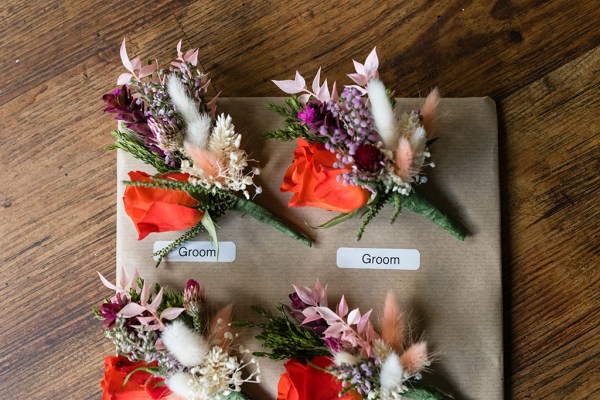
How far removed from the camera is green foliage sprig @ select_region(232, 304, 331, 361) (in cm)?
90

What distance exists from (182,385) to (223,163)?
0.33 meters

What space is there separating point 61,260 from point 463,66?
0.77 metres

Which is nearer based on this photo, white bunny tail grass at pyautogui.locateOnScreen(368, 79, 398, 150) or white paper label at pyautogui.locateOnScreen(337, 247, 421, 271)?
white bunny tail grass at pyautogui.locateOnScreen(368, 79, 398, 150)

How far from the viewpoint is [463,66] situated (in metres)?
0.97

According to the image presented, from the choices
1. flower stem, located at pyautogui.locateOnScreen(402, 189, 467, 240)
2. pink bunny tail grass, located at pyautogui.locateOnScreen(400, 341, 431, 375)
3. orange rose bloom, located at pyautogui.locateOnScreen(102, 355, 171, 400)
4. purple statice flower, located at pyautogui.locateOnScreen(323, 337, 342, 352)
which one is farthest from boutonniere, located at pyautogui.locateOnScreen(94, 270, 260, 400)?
flower stem, located at pyautogui.locateOnScreen(402, 189, 467, 240)

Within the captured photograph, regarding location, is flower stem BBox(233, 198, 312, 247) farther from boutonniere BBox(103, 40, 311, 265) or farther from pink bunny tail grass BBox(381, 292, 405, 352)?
pink bunny tail grass BBox(381, 292, 405, 352)

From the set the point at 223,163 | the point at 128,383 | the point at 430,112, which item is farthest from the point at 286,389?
the point at 430,112

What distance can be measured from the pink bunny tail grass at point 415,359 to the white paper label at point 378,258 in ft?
0.45

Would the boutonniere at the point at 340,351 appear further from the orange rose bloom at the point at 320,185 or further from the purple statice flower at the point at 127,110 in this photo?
the purple statice flower at the point at 127,110

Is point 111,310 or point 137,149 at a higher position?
point 137,149

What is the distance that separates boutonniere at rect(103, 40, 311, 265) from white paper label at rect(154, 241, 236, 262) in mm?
41

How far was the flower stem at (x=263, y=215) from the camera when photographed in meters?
0.92

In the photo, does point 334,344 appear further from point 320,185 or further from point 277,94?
point 277,94

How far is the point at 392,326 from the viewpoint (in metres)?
0.87
